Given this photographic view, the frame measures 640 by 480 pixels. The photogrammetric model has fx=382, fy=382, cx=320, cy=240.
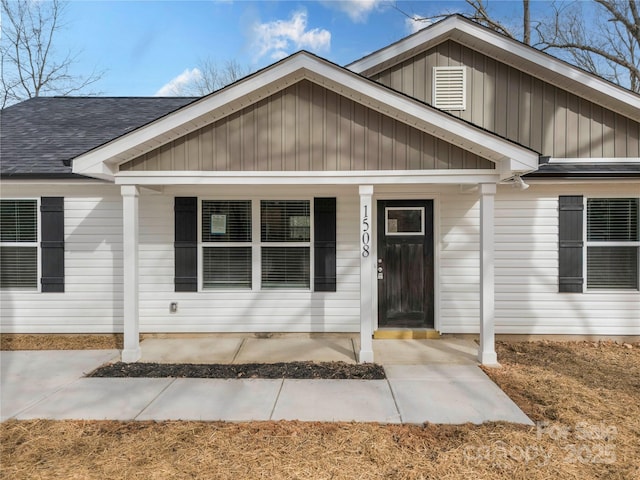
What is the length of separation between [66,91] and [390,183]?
56.6 ft

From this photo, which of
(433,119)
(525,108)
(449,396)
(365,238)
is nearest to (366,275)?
(365,238)

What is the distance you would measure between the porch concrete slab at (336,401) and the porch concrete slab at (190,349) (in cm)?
151

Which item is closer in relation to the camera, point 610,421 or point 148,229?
point 610,421

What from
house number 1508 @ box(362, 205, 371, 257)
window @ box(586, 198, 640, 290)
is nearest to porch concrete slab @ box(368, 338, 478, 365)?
house number 1508 @ box(362, 205, 371, 257)

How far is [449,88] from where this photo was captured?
21.7ft

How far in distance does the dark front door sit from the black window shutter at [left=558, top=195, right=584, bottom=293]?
6.93 feet

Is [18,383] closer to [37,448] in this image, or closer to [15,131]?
[37,448]

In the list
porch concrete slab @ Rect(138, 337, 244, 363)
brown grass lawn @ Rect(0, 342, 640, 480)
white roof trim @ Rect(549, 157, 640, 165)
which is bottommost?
brown grass lawn @ Rect(0, 342, 640, 480)

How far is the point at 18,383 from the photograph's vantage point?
4613 millimetres

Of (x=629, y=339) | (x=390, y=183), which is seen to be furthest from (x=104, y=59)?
(x=629, y=339)

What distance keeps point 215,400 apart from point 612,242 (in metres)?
6.41

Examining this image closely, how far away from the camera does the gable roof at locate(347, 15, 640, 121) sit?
19.8 feet

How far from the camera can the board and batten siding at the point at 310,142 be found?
16.4 feet

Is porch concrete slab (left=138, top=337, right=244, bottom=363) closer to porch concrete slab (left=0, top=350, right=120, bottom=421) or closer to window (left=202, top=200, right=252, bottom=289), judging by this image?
porch concrete slab (left=0, top=350, right=120, bottom=421)
